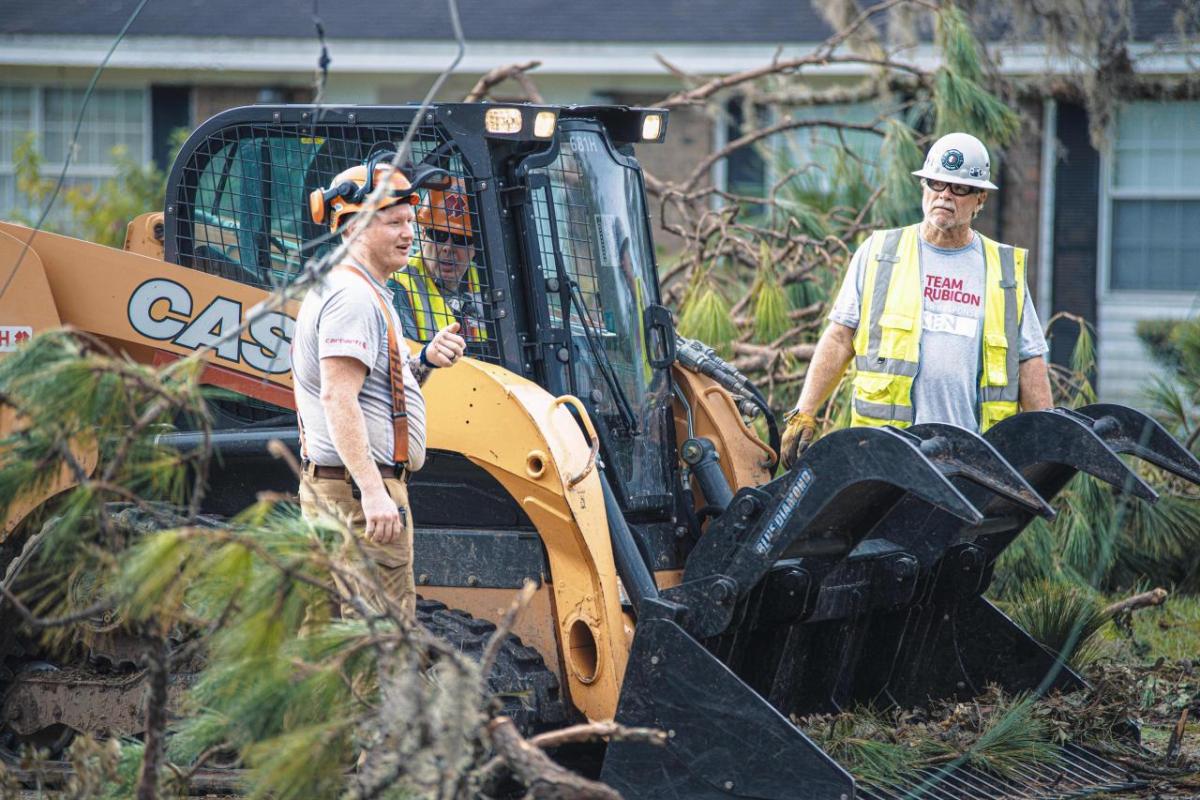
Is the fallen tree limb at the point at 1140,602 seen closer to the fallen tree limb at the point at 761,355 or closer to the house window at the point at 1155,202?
the fallen tree limb at the point at 761,355

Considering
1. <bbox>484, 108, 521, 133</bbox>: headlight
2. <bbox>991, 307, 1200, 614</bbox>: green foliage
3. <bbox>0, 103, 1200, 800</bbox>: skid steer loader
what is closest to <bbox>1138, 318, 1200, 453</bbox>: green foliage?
<bbox>991, 307, 1200, 614</bbox>: green foliage

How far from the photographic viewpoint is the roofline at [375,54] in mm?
14492

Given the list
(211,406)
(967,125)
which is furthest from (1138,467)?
(211,406)

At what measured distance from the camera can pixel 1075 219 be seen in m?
14.4

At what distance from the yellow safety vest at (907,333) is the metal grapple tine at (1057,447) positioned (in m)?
0.55

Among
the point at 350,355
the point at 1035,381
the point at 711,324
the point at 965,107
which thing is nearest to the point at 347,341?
the point at 350,355

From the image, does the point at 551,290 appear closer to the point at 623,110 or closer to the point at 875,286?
the point at 623,110

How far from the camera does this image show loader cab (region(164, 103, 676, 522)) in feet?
16.4

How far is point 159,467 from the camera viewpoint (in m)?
3.40

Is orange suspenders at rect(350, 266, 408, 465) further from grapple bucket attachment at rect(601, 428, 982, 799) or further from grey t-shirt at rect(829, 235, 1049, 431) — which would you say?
grey t-shirt at rect(829, 235, 1049, 431)

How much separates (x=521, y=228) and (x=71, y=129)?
451 inches

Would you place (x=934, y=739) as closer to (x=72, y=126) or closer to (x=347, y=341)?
(x=347, y=341)

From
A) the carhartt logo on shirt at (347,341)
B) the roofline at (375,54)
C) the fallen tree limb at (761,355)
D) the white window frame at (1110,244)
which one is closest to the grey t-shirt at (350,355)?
the carhartt logo on shirt at (347,341)

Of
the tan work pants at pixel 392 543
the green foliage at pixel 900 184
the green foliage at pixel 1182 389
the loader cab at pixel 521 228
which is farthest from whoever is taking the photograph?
the green foliage at pixel 900 184
